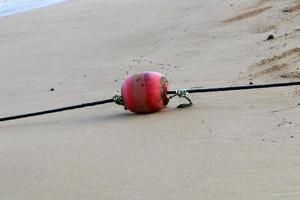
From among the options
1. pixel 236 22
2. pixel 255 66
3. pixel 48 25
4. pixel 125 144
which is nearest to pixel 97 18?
pixel 48 25

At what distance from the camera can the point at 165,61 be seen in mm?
4770

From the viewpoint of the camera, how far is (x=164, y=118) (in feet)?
10.4

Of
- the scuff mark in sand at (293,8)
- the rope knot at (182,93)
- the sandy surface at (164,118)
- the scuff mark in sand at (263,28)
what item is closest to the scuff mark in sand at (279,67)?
the sandy surface at (164,118)

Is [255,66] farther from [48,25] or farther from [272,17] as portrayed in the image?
[48,25]

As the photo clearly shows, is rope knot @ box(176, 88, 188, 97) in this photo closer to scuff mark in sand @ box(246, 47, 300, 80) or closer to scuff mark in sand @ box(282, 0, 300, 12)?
scuff mark in sand @ box(246, 47, 300, 80)

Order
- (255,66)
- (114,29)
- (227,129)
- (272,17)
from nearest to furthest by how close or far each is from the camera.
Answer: (227,129), (255,66), (272,17), (114,29)

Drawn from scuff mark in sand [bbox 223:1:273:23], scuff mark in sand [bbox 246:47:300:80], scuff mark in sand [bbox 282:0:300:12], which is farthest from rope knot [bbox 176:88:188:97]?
scuff mark in sand [bbox 223:1:273:23]

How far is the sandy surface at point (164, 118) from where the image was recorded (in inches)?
92.4

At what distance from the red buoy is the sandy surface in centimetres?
5

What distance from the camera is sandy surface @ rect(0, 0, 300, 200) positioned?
7.70 feet

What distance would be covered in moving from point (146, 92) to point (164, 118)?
0.17 m

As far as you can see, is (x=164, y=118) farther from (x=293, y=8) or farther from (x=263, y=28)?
(x=293, y=8)

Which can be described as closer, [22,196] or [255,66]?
[22,196]

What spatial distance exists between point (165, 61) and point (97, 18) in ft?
9.91
